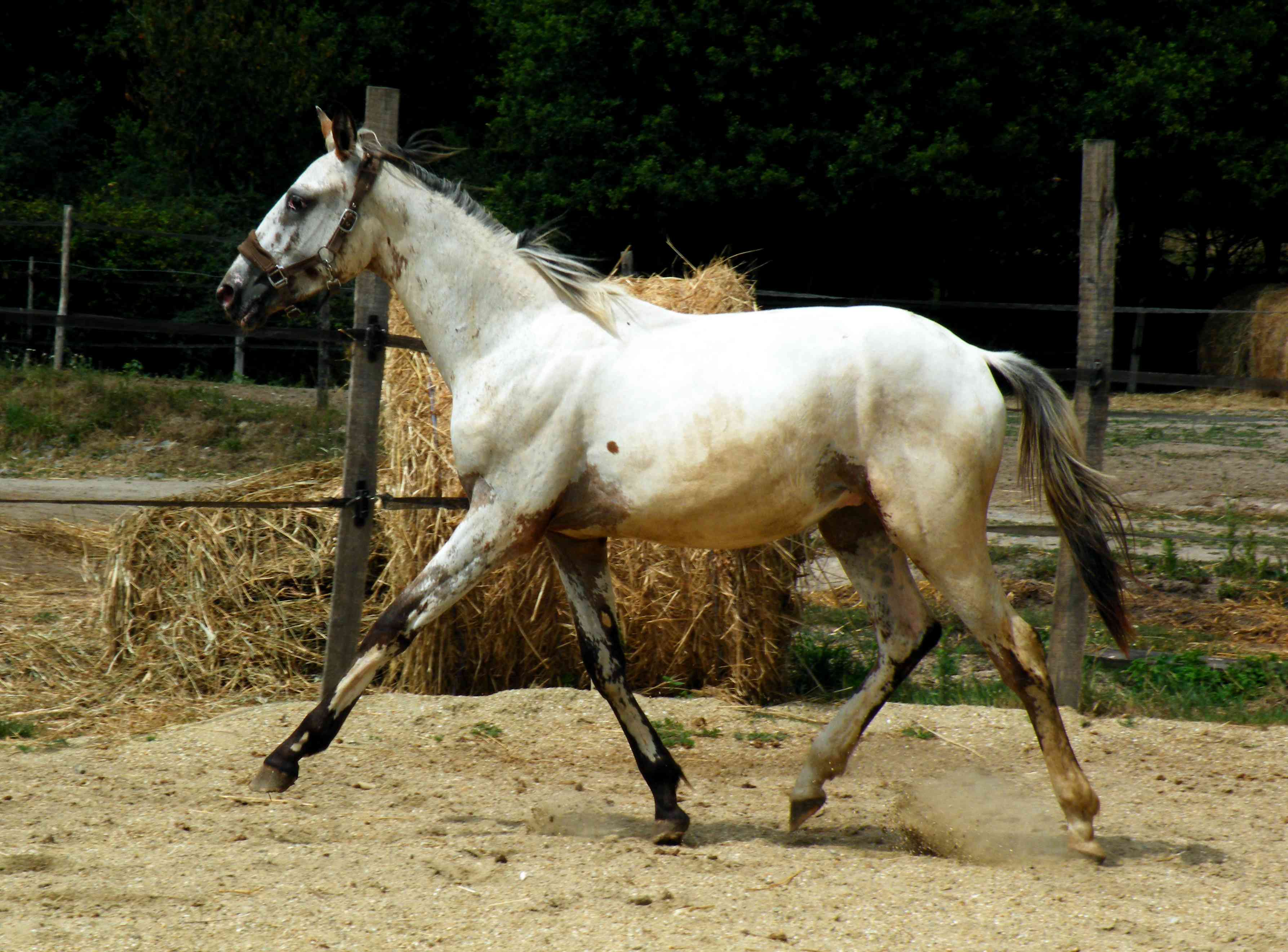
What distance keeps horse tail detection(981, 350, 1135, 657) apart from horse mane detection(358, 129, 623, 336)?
1205 mm

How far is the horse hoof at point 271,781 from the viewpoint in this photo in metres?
3.98

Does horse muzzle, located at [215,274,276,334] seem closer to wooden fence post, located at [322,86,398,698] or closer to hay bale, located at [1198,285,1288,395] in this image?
wooden fence post, located at [322,86,398,698]

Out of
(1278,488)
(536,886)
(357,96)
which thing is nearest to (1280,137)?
(1278,488)

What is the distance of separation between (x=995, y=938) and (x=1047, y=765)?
1017 mm

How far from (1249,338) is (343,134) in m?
17.0

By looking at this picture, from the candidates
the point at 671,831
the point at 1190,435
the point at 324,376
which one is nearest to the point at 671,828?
the point at 671,831

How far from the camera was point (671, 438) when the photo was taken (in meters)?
3.75

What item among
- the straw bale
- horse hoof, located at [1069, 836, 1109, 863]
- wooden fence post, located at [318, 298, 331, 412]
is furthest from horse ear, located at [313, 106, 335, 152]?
the straw bale

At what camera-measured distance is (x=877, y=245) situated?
773 inches

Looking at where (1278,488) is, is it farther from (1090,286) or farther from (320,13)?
(320,13)

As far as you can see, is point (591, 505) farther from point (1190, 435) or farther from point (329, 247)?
point (1190, 435)

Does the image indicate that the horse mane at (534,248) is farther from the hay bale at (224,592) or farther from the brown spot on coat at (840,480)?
the hay bale at (224,592)

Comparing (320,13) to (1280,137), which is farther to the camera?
(320,13)

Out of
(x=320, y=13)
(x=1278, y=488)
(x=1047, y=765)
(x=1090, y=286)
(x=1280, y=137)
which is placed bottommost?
(x=1047, y=765)
